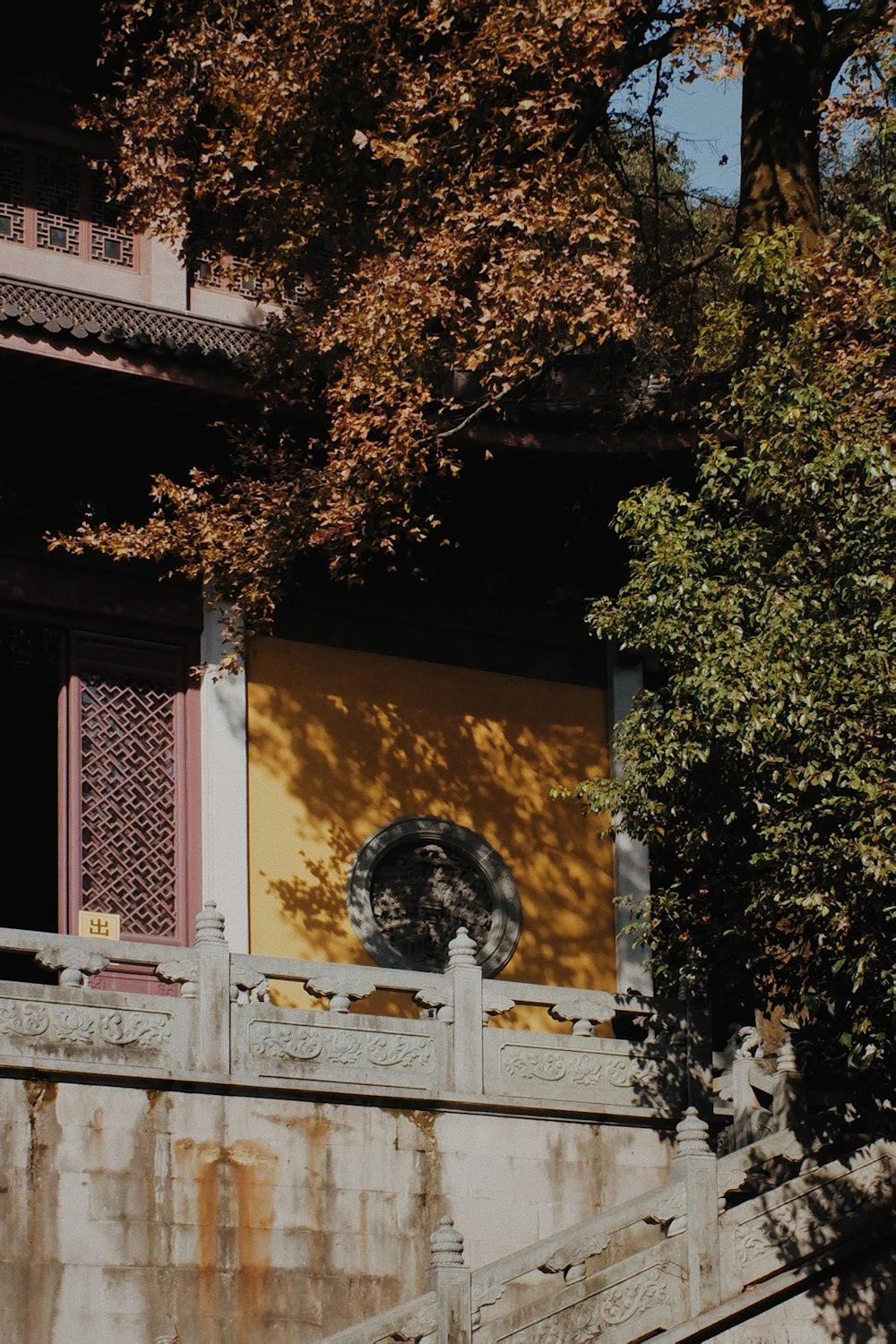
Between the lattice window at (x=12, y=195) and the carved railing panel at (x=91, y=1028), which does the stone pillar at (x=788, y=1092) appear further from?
the lattice window at (x=12, y=195)

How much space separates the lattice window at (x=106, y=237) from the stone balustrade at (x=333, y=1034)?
4.79 meters

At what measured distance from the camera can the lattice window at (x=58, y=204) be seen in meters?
14.6

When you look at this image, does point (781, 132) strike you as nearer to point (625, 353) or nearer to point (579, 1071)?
point (625, 353)

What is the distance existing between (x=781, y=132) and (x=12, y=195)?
16.2 ft

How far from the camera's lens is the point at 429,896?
1398 centimetres

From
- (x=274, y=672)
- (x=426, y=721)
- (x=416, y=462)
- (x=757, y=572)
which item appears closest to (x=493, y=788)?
(x=426, y=721)

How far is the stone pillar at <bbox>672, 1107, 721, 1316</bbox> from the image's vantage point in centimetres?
1083

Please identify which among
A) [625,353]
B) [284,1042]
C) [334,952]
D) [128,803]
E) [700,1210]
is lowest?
[700,1210]

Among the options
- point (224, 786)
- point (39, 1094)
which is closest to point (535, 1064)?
point (224, 786)

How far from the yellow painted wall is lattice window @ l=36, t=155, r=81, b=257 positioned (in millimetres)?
3086

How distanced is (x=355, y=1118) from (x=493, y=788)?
3.24 metres

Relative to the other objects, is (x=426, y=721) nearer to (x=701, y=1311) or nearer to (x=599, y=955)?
(x=599, y=955)

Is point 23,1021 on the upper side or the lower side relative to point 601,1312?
upper

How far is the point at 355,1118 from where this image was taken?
459 inches
